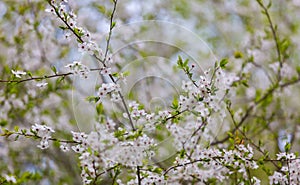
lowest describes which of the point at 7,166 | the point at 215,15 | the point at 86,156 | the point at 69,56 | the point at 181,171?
the point at 86,156

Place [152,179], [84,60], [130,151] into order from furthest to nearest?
[84,60] < [152,179] < [130,151]

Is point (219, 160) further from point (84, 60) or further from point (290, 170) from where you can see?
point (84, 60)

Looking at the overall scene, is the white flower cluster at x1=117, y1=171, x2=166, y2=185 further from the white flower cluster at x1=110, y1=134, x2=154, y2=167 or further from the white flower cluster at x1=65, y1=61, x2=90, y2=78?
the white flower cluster at x1=65, y1=61, x2=90, y2=78

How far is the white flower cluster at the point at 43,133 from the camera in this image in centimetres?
142

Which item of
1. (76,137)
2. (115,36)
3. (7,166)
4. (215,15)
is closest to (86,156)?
(76,137)

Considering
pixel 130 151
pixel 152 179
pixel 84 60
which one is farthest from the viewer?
pixel 84 60

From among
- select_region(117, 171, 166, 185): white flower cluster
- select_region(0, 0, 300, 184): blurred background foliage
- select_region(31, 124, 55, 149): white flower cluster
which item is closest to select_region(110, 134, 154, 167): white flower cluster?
select_region(117, 171, 166, 185): white flower cluster

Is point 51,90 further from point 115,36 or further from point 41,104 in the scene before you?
point 115,36

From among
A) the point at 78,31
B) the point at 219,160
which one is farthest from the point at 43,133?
the point at 219,160

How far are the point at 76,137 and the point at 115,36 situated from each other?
0.90 metres

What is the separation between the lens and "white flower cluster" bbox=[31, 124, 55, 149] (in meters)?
1.42

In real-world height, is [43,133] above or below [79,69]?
below

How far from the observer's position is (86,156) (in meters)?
1.33

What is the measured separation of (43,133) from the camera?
146 cm
